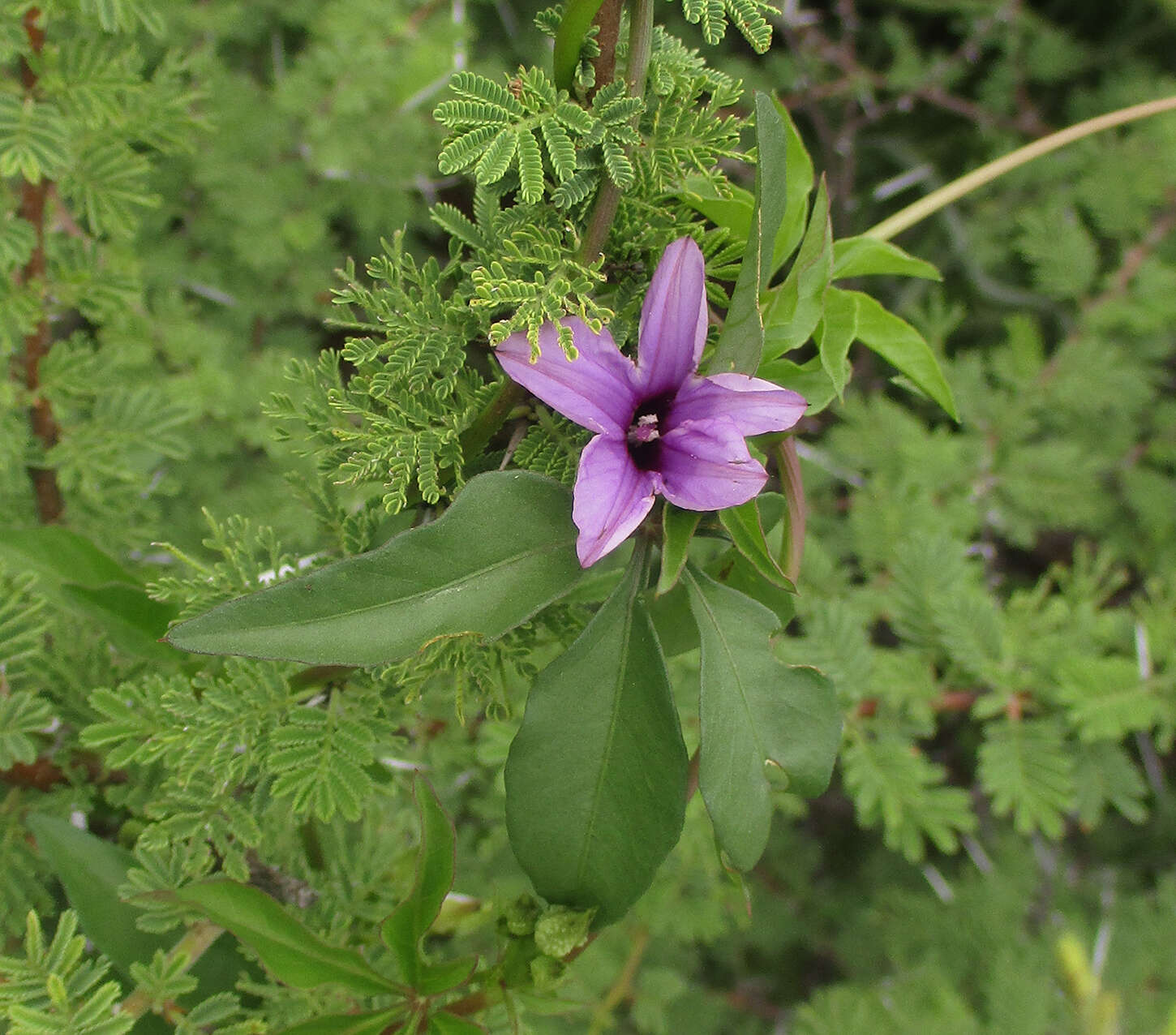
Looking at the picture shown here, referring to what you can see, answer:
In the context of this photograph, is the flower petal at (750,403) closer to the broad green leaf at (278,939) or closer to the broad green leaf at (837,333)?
the broad green leaf at (837,333)

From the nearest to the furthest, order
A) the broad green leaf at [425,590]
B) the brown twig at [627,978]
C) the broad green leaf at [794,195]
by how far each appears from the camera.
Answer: the broad green leaf at [425,590] → the broad green leaf at [794,195] → the brown twig at [627,978]

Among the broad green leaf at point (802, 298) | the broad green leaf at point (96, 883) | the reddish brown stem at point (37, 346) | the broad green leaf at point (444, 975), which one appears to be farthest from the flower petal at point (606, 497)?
the reddish brown stem at point (37, 346)

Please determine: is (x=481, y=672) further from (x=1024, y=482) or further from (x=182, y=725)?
(x=1024, y=482)

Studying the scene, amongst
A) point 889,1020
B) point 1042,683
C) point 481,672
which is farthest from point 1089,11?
point 481,672

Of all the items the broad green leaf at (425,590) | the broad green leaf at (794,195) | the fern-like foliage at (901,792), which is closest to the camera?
the broad green leaf at (425,590)

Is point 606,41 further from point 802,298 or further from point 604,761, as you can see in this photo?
point 604,761

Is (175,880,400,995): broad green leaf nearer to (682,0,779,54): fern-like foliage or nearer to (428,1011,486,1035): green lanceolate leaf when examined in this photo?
(428,1011,486,1035): green lanceolate leaf

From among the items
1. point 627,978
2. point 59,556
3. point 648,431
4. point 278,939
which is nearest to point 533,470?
point 648,431
